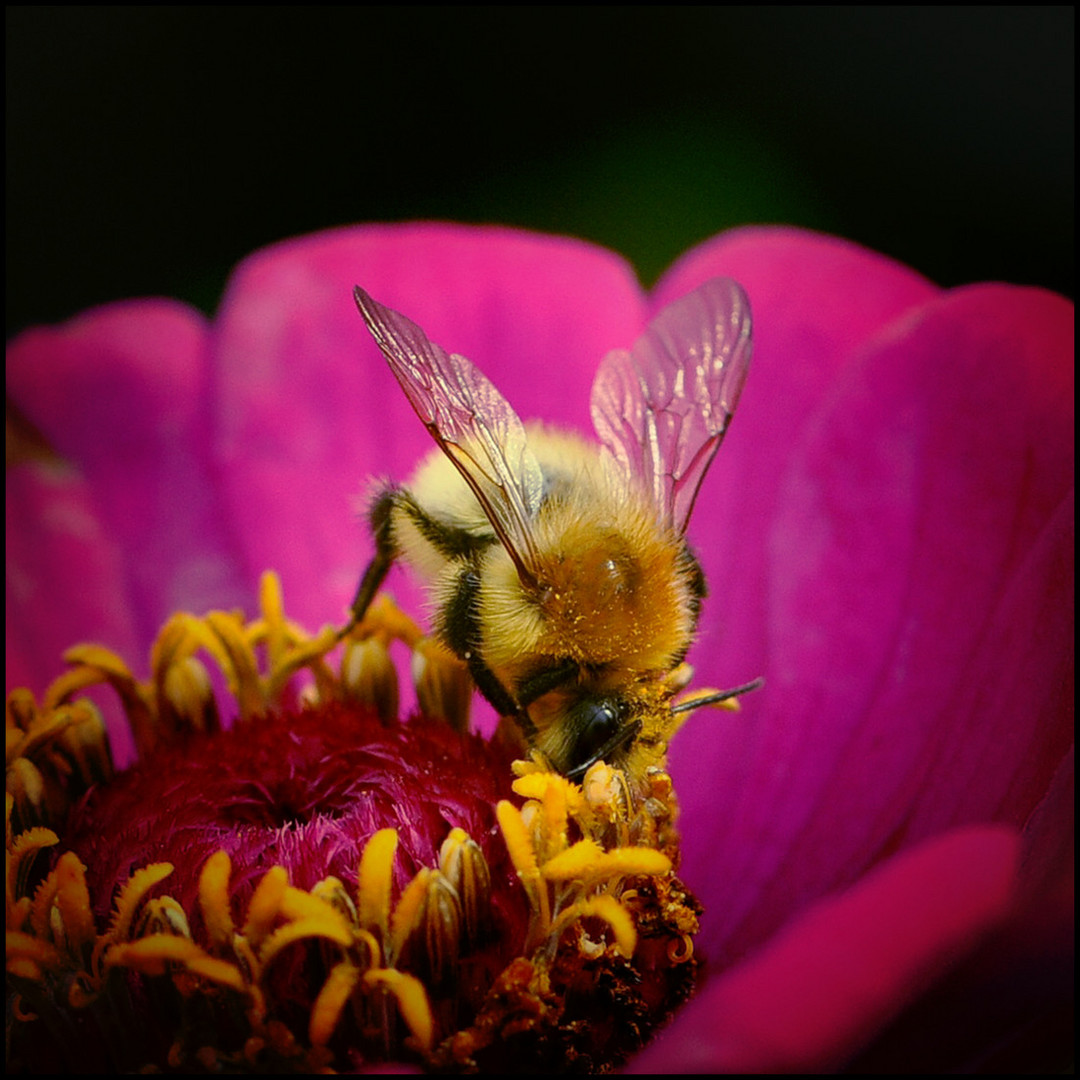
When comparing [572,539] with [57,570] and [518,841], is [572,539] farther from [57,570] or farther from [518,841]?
[57,570]

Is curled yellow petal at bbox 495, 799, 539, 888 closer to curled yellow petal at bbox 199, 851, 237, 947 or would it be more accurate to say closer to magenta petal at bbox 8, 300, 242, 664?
curled yellow petal at bbox 199, 851, 237, 947

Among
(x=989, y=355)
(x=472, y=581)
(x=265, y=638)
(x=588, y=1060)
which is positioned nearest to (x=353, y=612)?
(x=265, y=638)

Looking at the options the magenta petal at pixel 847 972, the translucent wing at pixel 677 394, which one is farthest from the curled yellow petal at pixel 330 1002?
the translucent wing at pixel 677 394

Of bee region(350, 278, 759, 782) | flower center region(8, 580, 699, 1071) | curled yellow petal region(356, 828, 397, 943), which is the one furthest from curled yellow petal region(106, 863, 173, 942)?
bee region(350, 278, 759, 782)

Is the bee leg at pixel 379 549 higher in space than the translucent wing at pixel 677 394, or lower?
lower

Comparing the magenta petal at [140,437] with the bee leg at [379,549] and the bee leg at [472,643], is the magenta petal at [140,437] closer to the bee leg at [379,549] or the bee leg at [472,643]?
the bee leg at [379,549]

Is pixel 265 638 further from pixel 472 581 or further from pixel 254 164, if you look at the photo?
pixel 254 164
